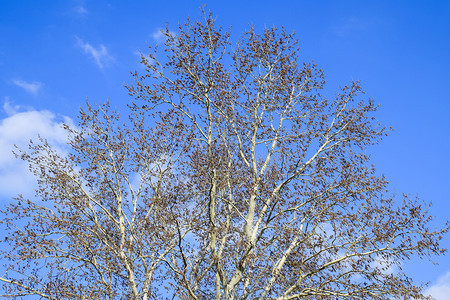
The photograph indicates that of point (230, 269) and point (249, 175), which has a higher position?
point (249, 175)

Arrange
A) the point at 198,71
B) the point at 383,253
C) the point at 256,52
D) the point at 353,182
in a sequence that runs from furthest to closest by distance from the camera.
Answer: the point at 256,52
the point at 198,71
the point at 353,182
the point at 383,253

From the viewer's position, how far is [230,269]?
14602 mm

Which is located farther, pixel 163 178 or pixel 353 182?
pixel 163 178

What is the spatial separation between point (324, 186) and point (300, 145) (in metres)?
1.62

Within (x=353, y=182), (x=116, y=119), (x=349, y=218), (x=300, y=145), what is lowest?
(x=349, y=218)

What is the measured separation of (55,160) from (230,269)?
24.4 feet

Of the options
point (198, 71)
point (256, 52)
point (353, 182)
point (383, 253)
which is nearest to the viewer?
point (383, 253)

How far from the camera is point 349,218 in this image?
45.2ft

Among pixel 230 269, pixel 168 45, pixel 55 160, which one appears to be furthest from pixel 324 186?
pixel 55 160

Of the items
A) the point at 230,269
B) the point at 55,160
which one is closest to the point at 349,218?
the point at 230,269

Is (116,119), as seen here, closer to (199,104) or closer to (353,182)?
(199,104)

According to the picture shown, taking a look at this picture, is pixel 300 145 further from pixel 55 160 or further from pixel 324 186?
pixel 55 160

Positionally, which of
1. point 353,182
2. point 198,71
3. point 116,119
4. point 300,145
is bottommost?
point 353,182

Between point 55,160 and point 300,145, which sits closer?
point 300,145
